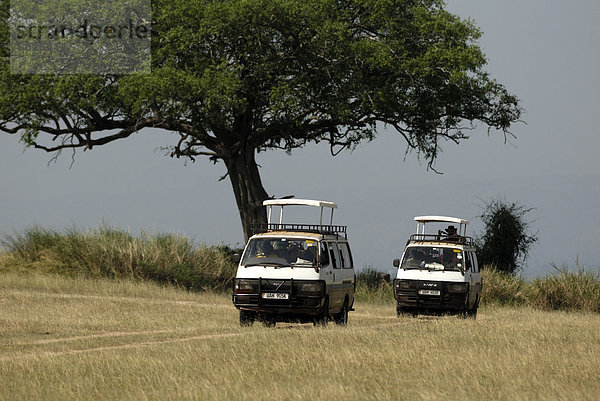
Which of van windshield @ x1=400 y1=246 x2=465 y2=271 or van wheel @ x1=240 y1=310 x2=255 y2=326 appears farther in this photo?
van windshield @ x1=400 y1=246 x2=465 y2=271

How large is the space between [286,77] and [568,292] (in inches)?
538

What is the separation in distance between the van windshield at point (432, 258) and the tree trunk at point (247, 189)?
1433 cm

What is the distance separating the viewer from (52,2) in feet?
116

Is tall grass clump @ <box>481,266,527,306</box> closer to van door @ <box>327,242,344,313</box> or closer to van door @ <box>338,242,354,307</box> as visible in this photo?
van door @ <box>338,242,354,307</box>

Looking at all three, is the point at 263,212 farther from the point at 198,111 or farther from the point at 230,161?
the point at 198,111

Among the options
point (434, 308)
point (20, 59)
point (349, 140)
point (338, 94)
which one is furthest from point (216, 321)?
point (349, 140)

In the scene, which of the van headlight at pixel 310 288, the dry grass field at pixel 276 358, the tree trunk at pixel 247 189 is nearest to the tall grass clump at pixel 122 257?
the tree trunk at pixel 247 189

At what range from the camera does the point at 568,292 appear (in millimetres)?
32938

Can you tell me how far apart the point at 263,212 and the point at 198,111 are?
222 inches

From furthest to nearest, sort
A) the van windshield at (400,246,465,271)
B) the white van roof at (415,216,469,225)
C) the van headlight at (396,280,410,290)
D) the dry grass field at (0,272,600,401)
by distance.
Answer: the white van roof at (415,216,469,225) < the van windshield at (400,246,465,271) < the van headlight at (396,280,410,290) < the dry grass field at (0,272,600,401)

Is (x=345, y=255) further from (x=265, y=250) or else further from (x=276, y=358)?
(x=276, y=358)

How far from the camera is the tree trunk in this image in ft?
131

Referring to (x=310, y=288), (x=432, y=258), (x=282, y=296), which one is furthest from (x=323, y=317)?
(x=432, y=258)

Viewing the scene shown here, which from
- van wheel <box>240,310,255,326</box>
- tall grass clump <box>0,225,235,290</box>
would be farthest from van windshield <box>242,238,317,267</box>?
tall grass clump <box>0,225,235,290</box>
